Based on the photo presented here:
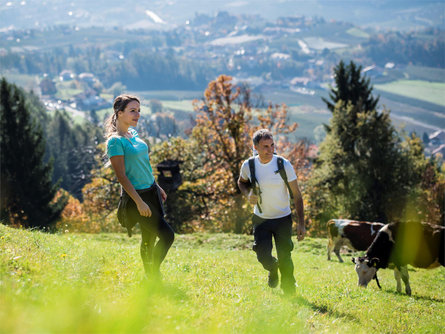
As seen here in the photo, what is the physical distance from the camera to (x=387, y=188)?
1522 inches

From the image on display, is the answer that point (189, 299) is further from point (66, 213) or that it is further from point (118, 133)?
point (66, 213)

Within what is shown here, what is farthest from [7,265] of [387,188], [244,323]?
[387,188]

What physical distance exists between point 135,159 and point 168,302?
221 cm

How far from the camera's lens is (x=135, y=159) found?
20.9 feet

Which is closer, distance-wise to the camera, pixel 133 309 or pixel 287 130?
pixel 133 309

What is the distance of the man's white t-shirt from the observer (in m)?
7.01

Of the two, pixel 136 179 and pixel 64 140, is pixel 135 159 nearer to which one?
pixel 136 179

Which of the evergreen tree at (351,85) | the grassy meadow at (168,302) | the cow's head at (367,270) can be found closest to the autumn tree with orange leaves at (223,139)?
the evergreen tree at (351,85)

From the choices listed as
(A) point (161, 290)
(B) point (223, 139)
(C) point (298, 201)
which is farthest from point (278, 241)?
(B) point (223, 139)

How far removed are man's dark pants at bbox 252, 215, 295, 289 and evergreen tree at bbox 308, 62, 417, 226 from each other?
33216 millimetres

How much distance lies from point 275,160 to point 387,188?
3467cm

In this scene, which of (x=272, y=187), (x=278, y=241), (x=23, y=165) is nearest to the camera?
(x=272, y=187)

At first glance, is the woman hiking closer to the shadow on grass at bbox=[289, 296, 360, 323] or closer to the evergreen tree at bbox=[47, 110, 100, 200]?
the shadow on grass at bbox=[289, 296, 360, 323]

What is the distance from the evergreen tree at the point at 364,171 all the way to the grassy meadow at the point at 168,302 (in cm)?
3076
